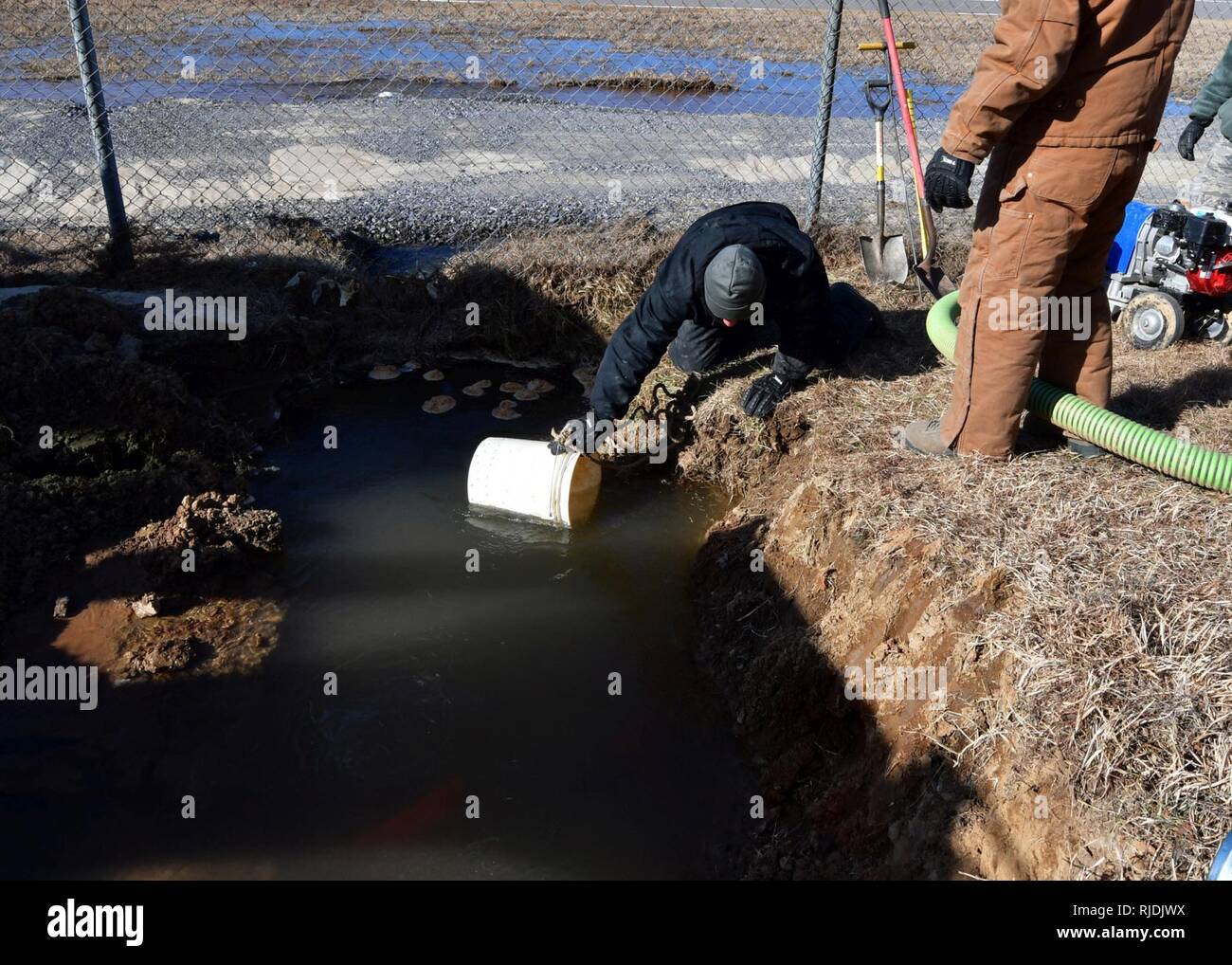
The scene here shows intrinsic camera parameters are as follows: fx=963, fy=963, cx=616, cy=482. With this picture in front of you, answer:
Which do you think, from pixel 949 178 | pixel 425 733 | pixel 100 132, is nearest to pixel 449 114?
pixel 100 132

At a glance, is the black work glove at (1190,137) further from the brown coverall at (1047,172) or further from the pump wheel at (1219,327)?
the brown coverall at (1047,172)

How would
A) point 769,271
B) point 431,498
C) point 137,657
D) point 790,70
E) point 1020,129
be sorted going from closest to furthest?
point 1020,129 → point 137,657 → point 769,271 → point 431,498 → point 790,70

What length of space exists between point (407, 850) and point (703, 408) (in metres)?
2.83

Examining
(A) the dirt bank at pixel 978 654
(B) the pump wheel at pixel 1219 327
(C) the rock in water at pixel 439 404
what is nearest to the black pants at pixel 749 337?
(A) the dirt bank at pixel 978 654

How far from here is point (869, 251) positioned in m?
6.32

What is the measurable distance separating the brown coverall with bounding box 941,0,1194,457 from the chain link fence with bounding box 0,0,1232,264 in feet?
9.27

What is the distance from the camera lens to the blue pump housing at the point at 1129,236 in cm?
537

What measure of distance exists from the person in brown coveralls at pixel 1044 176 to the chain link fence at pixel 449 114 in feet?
9.24

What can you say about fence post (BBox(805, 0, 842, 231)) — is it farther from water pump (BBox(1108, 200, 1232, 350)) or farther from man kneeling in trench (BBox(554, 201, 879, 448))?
water pump (BBox(1108, 200, 1232, 350))

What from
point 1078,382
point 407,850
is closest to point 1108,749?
point 1078,382

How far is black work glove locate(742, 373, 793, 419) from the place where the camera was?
5012 millimetres

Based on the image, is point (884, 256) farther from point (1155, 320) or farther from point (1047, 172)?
point (1047, 172)
